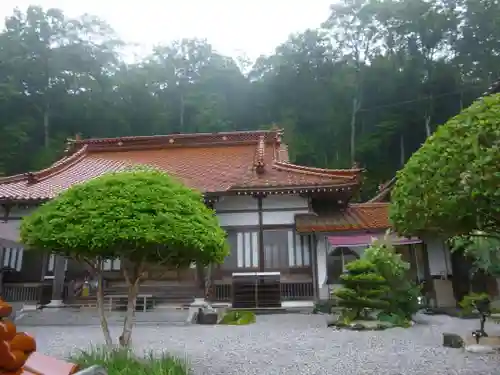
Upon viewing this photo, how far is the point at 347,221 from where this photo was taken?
14328 millimetres

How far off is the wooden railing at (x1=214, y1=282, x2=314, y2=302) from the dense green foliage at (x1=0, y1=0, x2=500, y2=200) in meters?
16.9

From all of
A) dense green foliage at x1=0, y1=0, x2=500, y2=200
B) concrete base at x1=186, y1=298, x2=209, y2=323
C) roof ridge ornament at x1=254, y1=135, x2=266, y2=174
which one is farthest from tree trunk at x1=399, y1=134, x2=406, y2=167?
concrete base at x1=186, y1=298, x2=209, y2=323

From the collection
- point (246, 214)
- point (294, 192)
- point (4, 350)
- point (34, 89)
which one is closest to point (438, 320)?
point (294, 192)

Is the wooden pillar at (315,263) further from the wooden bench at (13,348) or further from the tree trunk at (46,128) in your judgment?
the tree trunk at (46,128)

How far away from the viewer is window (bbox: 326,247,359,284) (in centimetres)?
1426

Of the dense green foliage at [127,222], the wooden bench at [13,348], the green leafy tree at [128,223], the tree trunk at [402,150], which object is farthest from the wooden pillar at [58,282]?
the tree trunk at [402,150]

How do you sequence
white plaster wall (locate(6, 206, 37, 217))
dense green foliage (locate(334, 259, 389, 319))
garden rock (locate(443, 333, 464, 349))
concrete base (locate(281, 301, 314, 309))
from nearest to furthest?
garden rock (locate(443, 333, 464, 349))
dense green foliage (locate(334, 259, 389, 319))
concrete base (locate(281, 301, 314, 309))
white plaster wall (locate(6, 206, 37, 217))

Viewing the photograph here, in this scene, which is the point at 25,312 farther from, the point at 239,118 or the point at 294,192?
the point at 239,118

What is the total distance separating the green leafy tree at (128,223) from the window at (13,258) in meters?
10.1

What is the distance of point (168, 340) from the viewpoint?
8.95m

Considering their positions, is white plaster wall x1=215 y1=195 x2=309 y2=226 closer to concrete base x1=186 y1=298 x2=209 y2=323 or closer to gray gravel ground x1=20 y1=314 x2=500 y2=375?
concrete base x1=186 y1=298 x2=209 y2=323

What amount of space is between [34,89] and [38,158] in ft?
22.7

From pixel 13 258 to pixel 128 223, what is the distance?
11613 millimetres

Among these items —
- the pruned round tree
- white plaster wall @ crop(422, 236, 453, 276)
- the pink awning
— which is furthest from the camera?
white plaster wall @ crop(422, 236, 453, 276)
